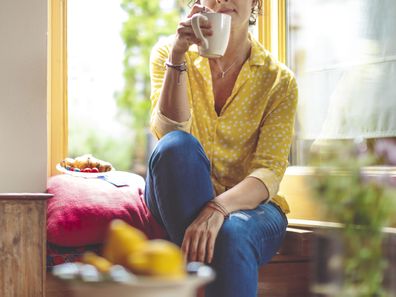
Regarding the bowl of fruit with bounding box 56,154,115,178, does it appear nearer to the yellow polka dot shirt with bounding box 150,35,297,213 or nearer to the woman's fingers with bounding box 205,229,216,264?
the yellow polka dot shirt with bounding box 150,35,297,213

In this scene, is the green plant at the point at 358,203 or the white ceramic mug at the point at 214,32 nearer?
the green plant at the point at 358,203

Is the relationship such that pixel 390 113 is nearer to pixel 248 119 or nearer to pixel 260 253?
pixel 248 119

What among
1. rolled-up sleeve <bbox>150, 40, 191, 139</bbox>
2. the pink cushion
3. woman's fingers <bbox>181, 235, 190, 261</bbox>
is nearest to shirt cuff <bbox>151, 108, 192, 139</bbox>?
rolled-up sleeve <bbox>150, 40, 191, 139</bbox>

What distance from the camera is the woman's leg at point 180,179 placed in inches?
64.1

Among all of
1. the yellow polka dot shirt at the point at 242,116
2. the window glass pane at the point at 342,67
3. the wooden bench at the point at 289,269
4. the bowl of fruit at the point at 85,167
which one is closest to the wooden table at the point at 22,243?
the yellow polka dot shirt at the point at 242,116

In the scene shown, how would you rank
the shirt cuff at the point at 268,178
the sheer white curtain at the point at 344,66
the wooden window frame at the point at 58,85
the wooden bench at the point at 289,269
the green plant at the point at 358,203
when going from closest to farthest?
the green plant at the point at 358,203
the shirt cuff at the point at 268,178
the wooden bench at the point at 289,269
the sheer white curtain at the point at 344,66
the wooden window frame at the point at 58,85

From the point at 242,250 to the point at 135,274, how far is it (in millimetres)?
885

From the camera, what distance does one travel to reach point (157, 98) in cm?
201

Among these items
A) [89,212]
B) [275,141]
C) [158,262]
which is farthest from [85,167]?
[158,262]

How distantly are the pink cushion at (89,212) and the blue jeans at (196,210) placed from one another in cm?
33

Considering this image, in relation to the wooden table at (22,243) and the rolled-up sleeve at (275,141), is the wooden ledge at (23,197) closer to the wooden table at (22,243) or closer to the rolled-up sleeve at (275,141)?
the wooden table at (22,243)

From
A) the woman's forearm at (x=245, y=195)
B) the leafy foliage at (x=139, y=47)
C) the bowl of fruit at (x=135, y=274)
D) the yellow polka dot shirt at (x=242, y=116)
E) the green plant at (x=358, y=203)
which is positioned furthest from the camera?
the leafy foliage at (x=139, y=47)

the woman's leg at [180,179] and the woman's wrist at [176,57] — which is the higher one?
the woman's wrist at [176,57]

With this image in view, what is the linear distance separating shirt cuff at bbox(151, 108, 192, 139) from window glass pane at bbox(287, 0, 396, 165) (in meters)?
0.73
